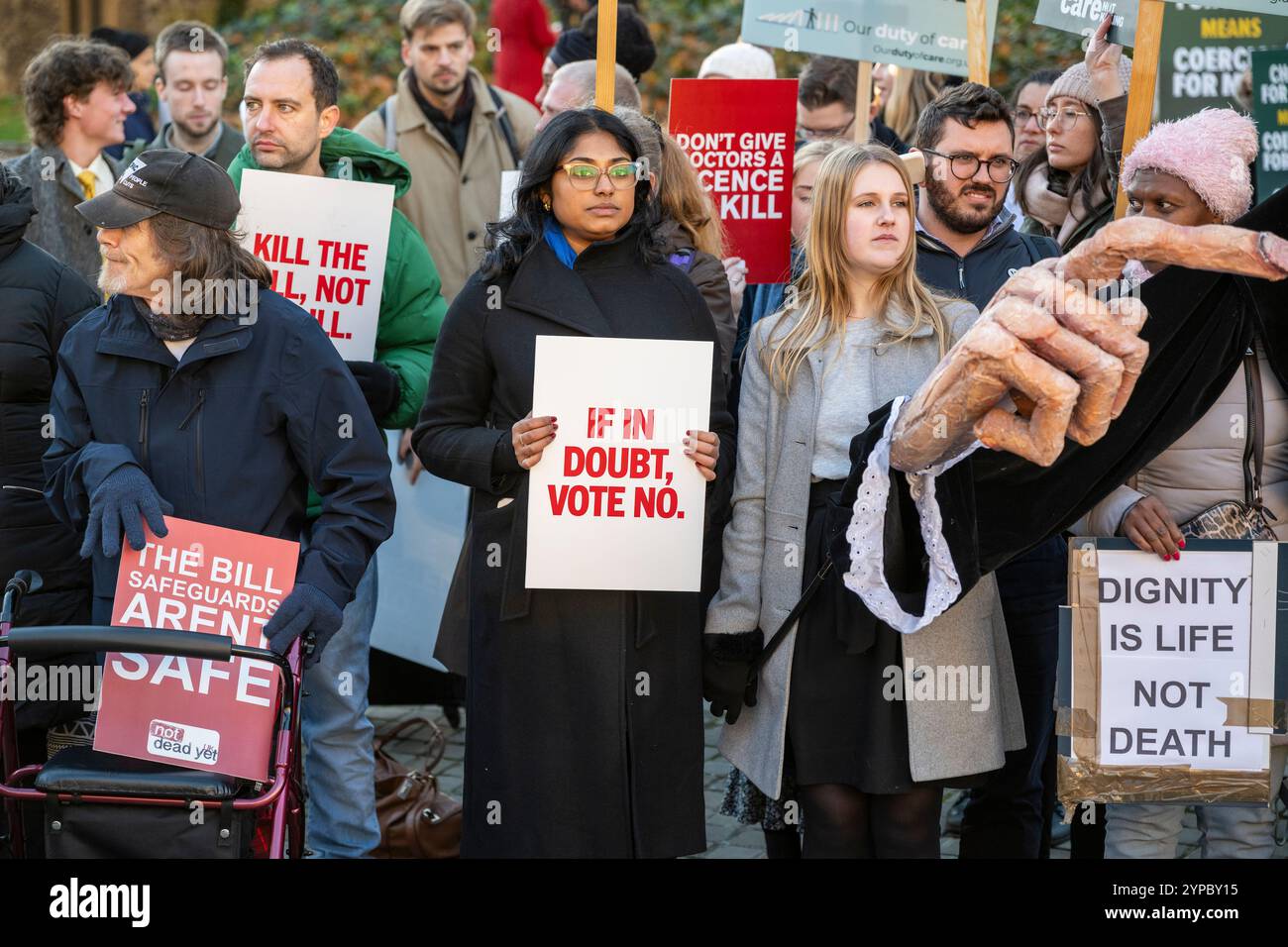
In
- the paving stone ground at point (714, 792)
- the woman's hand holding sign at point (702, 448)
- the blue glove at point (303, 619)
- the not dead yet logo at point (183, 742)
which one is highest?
the woman's hand holding sign at point (702, 448)

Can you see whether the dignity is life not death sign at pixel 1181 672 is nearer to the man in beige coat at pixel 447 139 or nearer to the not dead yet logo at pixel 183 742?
the not dead yet logo at pixel 183 742

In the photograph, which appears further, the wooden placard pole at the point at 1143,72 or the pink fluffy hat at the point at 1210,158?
the wooden placard pole at the point at 1143,72

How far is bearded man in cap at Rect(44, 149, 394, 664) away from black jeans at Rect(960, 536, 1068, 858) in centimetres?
193

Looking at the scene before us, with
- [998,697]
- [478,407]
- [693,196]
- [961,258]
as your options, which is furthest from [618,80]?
[998,697]

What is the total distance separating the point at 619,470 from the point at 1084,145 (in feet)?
8.73

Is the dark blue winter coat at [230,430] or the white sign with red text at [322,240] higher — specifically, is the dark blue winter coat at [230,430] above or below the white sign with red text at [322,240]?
below

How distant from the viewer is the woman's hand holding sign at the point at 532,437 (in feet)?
13.5

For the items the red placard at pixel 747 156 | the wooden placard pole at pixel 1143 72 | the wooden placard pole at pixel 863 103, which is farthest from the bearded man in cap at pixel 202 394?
the wooden placard pole at pixel 863 103

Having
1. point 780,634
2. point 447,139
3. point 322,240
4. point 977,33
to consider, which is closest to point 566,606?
point 780,634

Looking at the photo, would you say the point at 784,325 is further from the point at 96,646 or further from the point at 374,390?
the point at 96,646

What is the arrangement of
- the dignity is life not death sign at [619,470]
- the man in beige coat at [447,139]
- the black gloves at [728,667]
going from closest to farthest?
the dignity is life not death sign at [619,470]
the black gloves at [728,667]
the man in beige coat at [447,139]

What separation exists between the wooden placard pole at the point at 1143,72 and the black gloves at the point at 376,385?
2.28 m

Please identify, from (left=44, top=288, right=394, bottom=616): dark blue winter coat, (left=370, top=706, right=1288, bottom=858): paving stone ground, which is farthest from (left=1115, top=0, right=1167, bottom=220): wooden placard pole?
(left=44, top=288, right=394, bottom=616): dark blue winter coat
